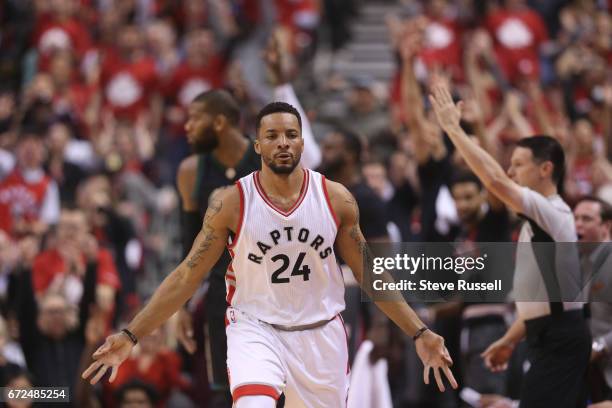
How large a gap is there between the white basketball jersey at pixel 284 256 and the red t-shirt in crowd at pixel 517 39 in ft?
30.1

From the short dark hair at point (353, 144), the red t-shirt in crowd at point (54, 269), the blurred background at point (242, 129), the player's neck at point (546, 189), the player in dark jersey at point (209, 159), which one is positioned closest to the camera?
the player's neck at point (546, 189)

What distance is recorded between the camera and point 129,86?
16516 mm

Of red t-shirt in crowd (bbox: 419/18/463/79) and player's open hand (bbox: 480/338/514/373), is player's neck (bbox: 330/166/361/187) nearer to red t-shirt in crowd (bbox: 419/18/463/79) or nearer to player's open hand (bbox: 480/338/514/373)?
player's open hand (bbox: 480/338/514/373)

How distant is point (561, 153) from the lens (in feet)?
25.4

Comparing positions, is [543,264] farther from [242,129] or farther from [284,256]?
[242,129]

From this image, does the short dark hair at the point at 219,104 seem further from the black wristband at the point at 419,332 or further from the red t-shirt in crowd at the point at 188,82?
the red t-shirt in crowd at the point at 188,82

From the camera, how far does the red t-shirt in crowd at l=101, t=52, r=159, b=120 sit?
16.4 meters

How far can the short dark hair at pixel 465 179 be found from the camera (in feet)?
30.9

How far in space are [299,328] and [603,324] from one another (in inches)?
109

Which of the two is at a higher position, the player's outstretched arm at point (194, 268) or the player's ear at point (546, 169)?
the player's ear at point (546, 169)

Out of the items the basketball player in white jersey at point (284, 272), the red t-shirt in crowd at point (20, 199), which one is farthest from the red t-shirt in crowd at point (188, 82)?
the basketball player in white jersey at point (284, 272)

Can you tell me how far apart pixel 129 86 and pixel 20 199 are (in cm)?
347

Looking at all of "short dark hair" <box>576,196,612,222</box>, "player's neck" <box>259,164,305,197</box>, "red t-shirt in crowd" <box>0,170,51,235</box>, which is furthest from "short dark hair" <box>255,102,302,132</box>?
"red t-shirt in crowd" <box>0,170,51,235</box>

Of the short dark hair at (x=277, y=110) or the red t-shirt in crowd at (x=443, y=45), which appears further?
the red t-shirt in crowd at (x=443, y=45)
